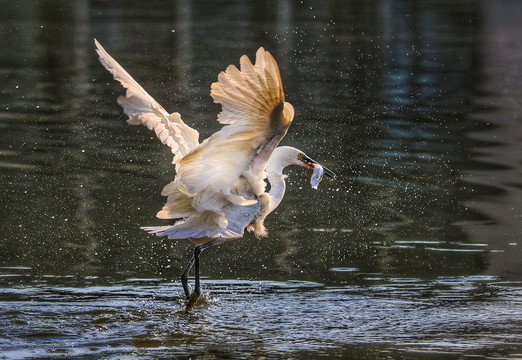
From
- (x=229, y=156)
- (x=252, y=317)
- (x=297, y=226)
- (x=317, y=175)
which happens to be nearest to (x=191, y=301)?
(x=252, y=317)

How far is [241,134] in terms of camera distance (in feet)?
25.5

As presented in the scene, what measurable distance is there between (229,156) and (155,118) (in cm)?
99

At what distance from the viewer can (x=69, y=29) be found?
28438 millimetres

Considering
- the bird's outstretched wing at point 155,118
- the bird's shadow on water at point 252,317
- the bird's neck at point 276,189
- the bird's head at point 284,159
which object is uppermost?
the bird's outstretched wing at point 155,118

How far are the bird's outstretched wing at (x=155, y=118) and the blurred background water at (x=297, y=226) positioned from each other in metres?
1.13

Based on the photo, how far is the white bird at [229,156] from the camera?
750 centimetres

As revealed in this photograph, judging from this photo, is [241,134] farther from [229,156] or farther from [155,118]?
[155,118]

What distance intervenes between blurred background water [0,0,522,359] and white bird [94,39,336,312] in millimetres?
582

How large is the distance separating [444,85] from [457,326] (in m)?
12.5

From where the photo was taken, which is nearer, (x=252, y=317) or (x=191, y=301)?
(x=252, y=317)

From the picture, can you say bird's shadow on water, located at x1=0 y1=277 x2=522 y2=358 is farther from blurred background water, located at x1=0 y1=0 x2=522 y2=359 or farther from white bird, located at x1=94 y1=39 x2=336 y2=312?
white bird, located at x1=94 y1=39 x2=336 y2=312

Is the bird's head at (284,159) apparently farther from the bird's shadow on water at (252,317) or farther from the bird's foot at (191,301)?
the bird's foot at (191,301)

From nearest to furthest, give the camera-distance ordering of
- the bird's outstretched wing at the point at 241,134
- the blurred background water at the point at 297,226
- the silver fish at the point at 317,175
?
the bird's outstretched wing at the point at 241,134 → the blurred background water at the point at 297,226 → the silver fish at the point at 317,175

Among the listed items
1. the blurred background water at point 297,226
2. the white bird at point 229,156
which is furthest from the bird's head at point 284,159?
the blurred background water at point 297,226
